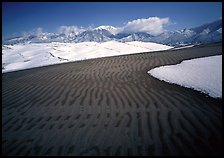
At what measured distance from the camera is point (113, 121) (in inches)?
265

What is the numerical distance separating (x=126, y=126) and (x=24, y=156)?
2646 mm

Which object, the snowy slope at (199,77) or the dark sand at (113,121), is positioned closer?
the dark sand at (113,121)

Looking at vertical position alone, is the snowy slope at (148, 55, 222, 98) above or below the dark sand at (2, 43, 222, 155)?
above

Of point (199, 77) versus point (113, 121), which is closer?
point (113, 121)

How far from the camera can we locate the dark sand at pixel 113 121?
17.1 feet

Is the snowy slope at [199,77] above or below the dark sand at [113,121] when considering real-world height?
above

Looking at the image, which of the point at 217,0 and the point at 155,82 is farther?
the point at 155,82

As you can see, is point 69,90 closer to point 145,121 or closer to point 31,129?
point 31,129

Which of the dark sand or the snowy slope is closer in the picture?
the dark sand

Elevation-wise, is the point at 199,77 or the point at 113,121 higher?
the point at 199,77

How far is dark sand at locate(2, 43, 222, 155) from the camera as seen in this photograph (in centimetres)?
521

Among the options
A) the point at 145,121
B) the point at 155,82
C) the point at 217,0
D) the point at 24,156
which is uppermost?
the point at 217,0

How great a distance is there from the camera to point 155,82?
11008 mm

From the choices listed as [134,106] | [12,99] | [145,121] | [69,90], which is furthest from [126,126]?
[12,99]
